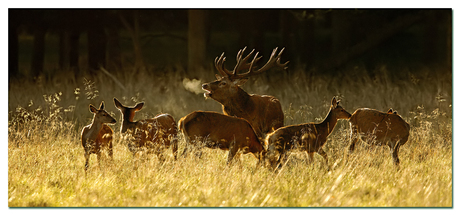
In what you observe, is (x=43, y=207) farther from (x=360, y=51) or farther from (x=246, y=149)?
(x=360, y=51)

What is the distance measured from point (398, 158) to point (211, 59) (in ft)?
15.7

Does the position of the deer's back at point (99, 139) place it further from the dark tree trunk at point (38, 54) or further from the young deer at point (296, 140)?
the dark tree trunk at point (38, 54)

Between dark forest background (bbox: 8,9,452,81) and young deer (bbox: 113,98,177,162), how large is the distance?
1.89m

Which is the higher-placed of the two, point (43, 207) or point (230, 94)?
point (230, 94)

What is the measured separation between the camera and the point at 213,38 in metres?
11.1

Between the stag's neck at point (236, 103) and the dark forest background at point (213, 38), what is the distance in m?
1.32

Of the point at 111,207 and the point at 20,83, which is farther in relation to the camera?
the point at 20,83

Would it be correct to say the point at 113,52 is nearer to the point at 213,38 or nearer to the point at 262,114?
the point at 213,38

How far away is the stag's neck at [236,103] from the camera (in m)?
8.84

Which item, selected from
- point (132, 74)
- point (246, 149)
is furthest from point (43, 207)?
point (132, 74)

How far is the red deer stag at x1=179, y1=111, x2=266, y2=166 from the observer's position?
7.48 m

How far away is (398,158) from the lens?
25.5 ft

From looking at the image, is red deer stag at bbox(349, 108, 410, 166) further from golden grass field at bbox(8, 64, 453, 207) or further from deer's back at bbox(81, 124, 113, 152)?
deer's back at bbox(81, 124, 113, 152)

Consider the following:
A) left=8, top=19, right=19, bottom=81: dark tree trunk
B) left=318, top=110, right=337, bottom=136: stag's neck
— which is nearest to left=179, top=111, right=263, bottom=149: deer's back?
left=318, top=110, right=337, bottom=136: stag's neck
